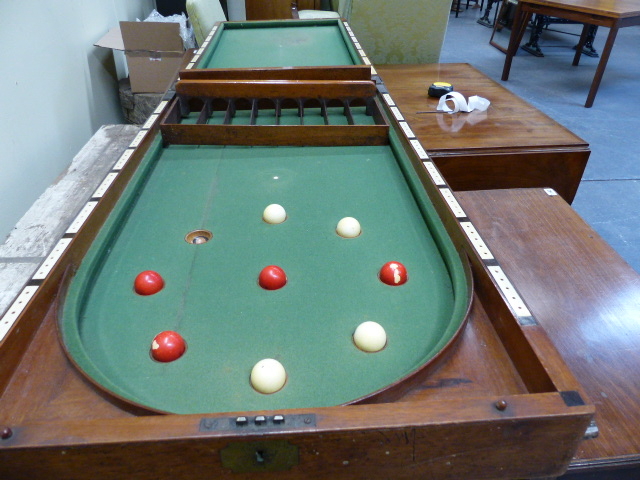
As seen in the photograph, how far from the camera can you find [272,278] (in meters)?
1.14

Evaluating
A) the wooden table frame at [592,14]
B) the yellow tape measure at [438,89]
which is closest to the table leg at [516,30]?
the wooden table frame at [592,14]

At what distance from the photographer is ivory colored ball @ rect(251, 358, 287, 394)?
894mm

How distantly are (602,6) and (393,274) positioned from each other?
4739mm

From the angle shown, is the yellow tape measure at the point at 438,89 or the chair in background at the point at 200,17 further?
the chair in background at the point at 200,17

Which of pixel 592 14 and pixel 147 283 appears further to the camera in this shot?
pixel 592 14

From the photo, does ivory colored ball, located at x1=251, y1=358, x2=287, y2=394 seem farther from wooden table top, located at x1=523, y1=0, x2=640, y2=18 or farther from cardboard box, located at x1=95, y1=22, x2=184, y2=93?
wooden table top, located at x1=523, y1=0, x2=640, y2=18

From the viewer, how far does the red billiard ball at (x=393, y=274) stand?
45.3 inches

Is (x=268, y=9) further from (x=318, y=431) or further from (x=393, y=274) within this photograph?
(x=318, y=431)

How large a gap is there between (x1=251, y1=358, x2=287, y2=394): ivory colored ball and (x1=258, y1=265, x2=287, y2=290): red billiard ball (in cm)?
26

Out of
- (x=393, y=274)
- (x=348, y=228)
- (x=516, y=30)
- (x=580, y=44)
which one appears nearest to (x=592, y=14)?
(x=516, y=30)

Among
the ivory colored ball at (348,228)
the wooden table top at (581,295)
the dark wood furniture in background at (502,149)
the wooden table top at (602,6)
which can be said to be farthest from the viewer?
the wooden table top at (602,6)

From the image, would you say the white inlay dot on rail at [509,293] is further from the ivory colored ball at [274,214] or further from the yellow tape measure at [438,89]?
the yellow tape measure at [438,89]

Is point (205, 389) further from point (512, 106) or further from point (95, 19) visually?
point (95, 19)

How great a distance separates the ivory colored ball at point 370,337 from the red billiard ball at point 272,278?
0.24m
